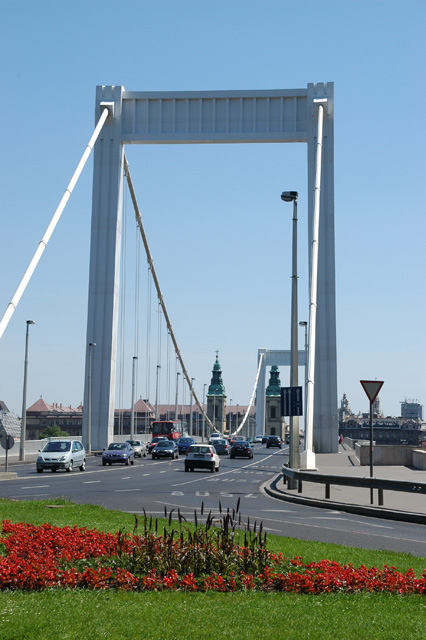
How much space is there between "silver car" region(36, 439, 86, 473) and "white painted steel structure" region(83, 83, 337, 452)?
11.8 metres

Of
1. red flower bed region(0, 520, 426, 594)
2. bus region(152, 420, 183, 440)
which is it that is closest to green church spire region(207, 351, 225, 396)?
bus region(152, 420, 183, 440)

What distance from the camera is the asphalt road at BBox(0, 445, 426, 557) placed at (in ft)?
46.1

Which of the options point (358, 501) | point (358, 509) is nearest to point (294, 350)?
point (358, 501)

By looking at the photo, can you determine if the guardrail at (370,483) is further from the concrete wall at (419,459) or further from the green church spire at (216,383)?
the green church spire at (216,383)

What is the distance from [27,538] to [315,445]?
40.0 m

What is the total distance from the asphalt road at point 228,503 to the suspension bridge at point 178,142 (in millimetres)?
17229

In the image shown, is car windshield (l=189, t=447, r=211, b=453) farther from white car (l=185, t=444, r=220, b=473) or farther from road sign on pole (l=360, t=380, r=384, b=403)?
road sign on pole (l=360, t=380, r=384, b=403)

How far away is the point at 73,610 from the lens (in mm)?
6895

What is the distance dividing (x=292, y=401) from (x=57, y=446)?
14558 mm

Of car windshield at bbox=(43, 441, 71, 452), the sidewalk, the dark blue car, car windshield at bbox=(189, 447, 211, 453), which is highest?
car windshield at bbox=(43, 441, 71, 452)

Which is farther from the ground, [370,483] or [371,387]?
[371,387]

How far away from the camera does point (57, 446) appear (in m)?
38.9

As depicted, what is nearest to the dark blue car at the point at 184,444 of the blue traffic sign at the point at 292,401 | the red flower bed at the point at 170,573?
the blue traffic sign at the point at 292,401

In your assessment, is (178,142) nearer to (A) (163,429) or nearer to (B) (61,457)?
(B) (61,457)
